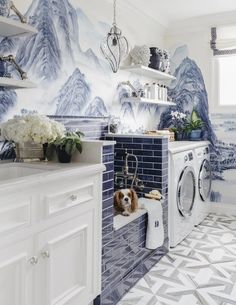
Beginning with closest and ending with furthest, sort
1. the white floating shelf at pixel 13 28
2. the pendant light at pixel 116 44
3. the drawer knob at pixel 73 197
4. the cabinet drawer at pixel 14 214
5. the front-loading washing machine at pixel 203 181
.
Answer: the cabinet drawer at pixel 14 214 → the drawer knob at pixel 73 197 → the white floating shelf at pixel 13 28 → the pendant light at pixel 116 44 → the front-loading washing machine at pixel 203 181

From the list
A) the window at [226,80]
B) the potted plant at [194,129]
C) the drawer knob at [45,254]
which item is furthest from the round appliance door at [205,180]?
the drawer knob at [45,254]

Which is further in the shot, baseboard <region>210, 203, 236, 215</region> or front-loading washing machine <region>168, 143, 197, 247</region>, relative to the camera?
baseboard <region>210, 203, 236, 215</region>

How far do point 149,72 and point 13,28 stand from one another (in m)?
2.15

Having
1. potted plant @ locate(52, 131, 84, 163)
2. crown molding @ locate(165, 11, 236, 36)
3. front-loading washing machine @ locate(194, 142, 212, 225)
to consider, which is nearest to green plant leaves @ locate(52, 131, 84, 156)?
potted plant @ locate(52, 131, 84, 163)

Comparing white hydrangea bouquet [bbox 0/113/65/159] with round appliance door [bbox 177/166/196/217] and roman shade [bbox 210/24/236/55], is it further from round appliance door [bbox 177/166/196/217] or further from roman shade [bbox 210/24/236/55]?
roman shade [bbox 210/24/236/55]

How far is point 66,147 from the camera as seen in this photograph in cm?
202

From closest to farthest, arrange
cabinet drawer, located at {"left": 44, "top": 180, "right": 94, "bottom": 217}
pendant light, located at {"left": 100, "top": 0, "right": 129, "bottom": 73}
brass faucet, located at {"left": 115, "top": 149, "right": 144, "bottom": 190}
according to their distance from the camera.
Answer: cabinet drawer, located at {"left": 44, "top": 180, "right": 94, "bottom": 217}
pendant light, located at {"left": 100, "top": 0, "right": 129, "bottom": 73}
brass faucet, located at {"left": 115, "top": 149, "right": 144, "bottom": 190}

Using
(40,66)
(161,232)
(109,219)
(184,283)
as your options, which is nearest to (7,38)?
(40,66)

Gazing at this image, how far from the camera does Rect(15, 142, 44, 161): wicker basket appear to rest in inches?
81.7

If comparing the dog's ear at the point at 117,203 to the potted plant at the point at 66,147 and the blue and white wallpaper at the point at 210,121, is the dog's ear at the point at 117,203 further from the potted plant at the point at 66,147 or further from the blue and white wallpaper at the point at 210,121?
the blue and white wallpaper at the point at 210,121

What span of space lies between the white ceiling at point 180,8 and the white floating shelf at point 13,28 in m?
1.81

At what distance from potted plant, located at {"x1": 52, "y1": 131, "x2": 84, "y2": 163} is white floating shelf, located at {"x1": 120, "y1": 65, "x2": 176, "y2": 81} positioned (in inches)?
67.6

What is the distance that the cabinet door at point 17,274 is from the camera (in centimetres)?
139

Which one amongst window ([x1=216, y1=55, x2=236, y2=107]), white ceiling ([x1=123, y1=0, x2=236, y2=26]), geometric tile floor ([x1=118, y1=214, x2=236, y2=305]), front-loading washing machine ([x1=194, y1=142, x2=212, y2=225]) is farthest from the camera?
window ([x1=216, y1=55, x2=236, y2=107])
